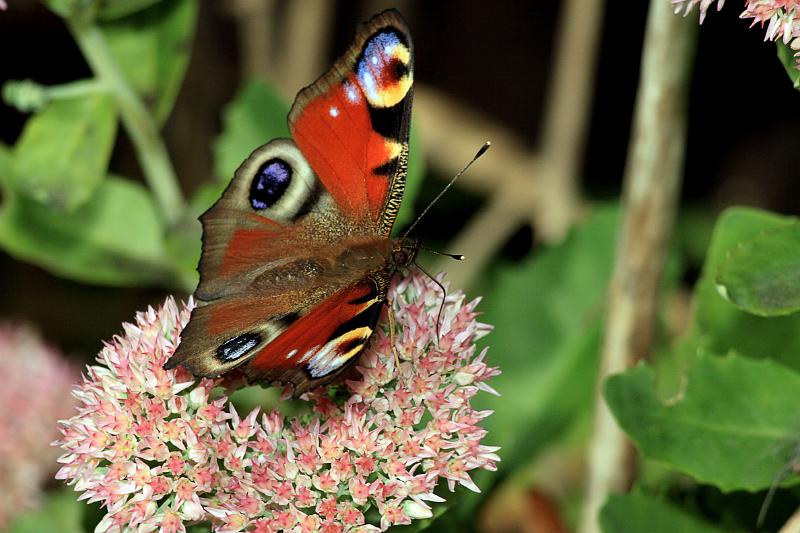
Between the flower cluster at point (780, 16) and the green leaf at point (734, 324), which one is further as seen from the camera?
the green leaf at point (734, 324)

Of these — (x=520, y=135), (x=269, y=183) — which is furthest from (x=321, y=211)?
(x=520, y=135)

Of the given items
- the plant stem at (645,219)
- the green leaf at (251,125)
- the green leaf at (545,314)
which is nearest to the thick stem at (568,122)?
the green leaf at (545,314)

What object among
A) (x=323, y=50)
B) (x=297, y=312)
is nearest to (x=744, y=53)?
(x=323, y=50)

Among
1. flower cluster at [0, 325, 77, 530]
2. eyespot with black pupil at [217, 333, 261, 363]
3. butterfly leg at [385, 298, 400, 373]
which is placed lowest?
flower cluster at [0, 325, 77, 530]

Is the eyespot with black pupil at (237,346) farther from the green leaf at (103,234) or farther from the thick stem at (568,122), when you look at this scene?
the thick stem at (568,122)

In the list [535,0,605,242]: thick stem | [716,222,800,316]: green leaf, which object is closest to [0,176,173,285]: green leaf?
[535,0,605,242]: thick stem

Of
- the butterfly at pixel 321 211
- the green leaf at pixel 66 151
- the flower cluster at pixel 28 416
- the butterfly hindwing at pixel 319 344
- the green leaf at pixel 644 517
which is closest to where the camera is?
the butterfly hindwing at pixel 319 344

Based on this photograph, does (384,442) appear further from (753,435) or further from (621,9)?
(621,9)

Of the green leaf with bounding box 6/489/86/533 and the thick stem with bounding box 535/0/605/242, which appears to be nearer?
the green leaf with bounding box 6/489/86/533

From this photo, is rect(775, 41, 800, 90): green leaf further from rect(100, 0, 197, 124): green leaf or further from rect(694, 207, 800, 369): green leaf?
rect(100, 0, 197, 124): green leaf
